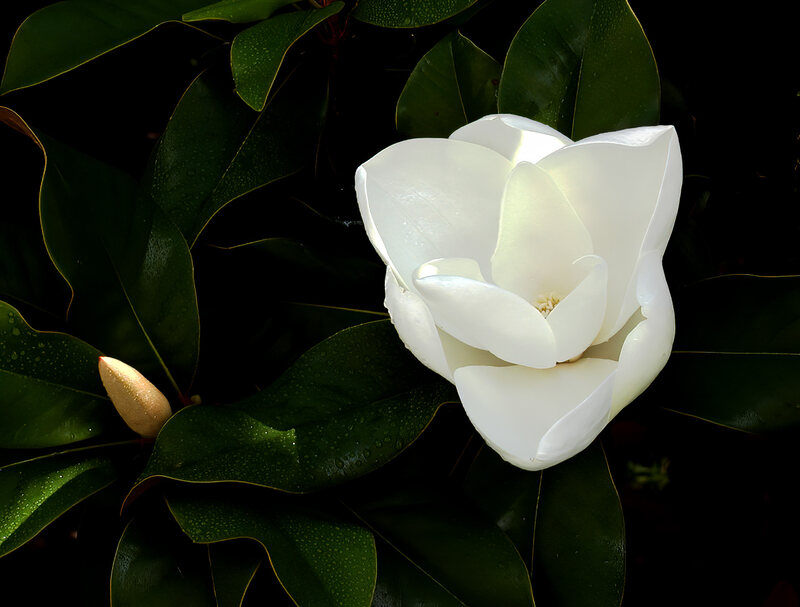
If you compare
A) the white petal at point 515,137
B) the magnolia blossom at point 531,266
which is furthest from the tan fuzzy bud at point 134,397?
the white petal at point 515,137

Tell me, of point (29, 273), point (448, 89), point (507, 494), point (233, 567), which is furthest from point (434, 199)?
point (29, 273)

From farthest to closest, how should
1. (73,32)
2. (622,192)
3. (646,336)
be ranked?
(73,32) → (622,192) → (646,336)

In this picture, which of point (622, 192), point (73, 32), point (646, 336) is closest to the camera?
point (646, 336)

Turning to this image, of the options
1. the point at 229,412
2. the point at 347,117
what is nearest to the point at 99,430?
the point at 229,412

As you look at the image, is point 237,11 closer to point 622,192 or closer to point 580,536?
point 622,192

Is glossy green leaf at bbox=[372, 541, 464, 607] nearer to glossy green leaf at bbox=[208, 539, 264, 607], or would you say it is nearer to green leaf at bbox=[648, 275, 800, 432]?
glossy green leaf at bbox=[208, 539, 264, 607]

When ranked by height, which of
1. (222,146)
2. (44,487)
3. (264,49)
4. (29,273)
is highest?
(264,49)

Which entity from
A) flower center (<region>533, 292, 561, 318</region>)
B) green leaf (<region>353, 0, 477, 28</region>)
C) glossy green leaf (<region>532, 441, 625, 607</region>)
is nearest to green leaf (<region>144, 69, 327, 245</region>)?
green leaf (<region>353, 0, 477, 28</region>)
